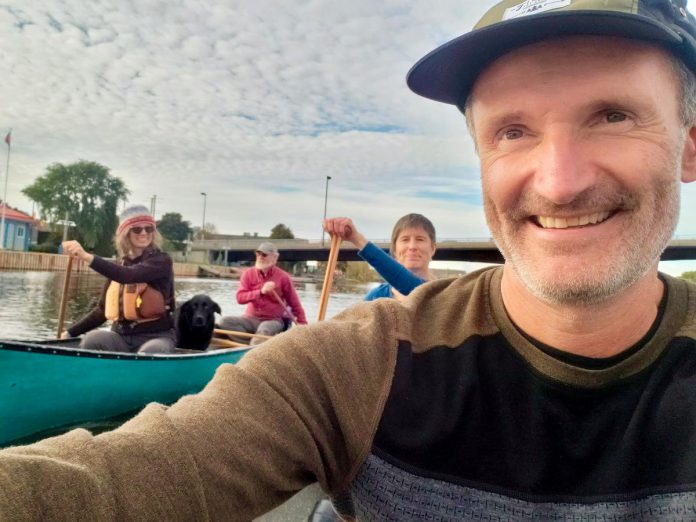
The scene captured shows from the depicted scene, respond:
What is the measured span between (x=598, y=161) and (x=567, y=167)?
7 cm

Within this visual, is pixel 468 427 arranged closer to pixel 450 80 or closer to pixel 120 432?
pixel 120 432

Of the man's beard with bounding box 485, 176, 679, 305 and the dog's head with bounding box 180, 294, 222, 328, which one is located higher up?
the man's beard with bounding box 485, 176, 679, 305

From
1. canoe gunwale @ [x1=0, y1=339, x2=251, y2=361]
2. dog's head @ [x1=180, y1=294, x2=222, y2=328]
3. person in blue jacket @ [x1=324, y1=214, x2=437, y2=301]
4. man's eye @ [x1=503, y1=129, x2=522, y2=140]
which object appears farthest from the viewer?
dog's head @ [x1=180, y1=294, x2=222, y2=328]

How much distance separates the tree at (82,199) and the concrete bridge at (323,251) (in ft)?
39.2

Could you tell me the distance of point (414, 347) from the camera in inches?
47.8

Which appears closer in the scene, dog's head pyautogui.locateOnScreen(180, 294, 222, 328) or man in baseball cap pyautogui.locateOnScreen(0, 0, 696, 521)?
man in baseball cap pyautogui.locateOnScreen(0, 0, 696, 521)

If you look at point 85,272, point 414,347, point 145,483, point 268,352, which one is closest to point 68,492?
point 145,483

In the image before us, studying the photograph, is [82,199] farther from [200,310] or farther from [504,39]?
[504,39]

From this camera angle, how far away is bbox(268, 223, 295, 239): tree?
75537mm

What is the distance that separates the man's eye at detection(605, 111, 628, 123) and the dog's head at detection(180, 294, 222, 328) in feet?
22.2

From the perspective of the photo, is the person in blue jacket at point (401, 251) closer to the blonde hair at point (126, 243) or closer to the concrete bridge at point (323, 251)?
the blonde hair at point (126, 243)

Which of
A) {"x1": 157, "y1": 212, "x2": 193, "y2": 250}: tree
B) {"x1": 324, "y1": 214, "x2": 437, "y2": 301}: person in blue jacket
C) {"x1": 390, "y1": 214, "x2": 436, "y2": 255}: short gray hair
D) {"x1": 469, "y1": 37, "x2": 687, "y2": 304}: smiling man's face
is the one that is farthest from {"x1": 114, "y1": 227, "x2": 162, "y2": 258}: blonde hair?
{"x1": 157, "y1": 212, "x2": 193, "y2": 250}: tree

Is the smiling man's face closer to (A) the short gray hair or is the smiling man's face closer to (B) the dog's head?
(A) the short gray hair

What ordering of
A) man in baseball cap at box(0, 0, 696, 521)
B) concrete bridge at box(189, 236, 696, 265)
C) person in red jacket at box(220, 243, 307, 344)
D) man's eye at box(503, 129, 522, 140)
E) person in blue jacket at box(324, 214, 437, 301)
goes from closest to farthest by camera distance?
man in baseball cap at box(0, 0, 696, 521) < man's eye at box(503, 129, 522, 140) < person in blue jacket at box(324, 214, 437, 301) < person in red jacket at box(220, 243, 307, 344) < concrete bridge at box(189, 236, 696, 265)
